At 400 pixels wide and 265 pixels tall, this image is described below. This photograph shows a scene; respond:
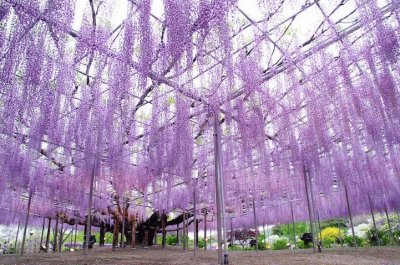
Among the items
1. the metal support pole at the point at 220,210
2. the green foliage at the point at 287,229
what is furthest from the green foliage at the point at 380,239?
the metal support pole at the point at 220,210

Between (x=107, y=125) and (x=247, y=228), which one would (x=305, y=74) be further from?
(x=247, y=228)

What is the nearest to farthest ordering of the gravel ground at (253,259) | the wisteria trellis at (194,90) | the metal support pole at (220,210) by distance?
the wisteria trellis at (194,90) → the metal support pole at (220,210) → the gravel ground at (253,259)

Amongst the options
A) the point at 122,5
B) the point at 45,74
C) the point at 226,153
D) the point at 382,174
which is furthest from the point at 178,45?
the point at 382,174

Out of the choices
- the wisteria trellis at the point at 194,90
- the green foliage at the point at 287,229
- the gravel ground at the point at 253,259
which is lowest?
the gravel ground at the point at 253,259

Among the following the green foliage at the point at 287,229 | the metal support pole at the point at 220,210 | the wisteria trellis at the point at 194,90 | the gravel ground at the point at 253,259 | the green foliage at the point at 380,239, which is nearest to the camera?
the wisteria trellis at the point at 194,90

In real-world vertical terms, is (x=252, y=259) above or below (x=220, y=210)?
below

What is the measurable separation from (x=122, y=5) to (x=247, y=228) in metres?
22.1

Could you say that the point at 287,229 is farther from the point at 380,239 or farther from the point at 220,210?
the point at 220,210

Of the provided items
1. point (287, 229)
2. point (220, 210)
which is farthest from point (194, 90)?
point (287, 229)

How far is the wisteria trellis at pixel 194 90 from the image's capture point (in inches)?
190

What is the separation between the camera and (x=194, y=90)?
7086mm

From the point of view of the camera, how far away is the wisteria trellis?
484 centimetres

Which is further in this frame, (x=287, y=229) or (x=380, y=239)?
(x=287, y=229)

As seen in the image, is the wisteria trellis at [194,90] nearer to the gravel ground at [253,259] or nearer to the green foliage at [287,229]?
the gravel ground at [253,259]
